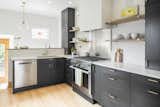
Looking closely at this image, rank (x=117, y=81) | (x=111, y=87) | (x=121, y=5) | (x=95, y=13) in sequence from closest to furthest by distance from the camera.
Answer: (x=117, y=81), (x=111, y=87), (x=121, y=5), (x=95, y=13)

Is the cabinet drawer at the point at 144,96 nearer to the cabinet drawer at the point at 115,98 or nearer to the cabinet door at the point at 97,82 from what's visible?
the cabinet drawer at the point at 115,98

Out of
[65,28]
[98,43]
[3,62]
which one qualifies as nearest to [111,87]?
[98,43]

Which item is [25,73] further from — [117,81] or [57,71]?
[117,81]

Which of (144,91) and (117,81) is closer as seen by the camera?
(144,91)

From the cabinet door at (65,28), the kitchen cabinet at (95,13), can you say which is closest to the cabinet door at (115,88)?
the kitchen cabinet at (95,13)

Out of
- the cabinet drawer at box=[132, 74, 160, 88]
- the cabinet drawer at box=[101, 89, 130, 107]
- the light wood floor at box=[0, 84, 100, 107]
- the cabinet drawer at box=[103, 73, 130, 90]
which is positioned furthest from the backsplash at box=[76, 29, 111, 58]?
the cabinet drawer at box=[132, 74, 160, 88]

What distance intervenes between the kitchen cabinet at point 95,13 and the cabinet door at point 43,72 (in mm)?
1594

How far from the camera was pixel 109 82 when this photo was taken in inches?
99.0

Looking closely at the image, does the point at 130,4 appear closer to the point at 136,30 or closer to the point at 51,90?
the point at 136,30

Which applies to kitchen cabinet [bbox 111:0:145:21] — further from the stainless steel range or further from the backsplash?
the stainless steel range

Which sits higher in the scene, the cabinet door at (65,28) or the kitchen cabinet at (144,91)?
the cabinet door at (65,28)

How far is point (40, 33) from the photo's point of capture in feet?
21.8

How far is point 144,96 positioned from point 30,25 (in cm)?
582

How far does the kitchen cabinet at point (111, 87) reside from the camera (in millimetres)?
2170
